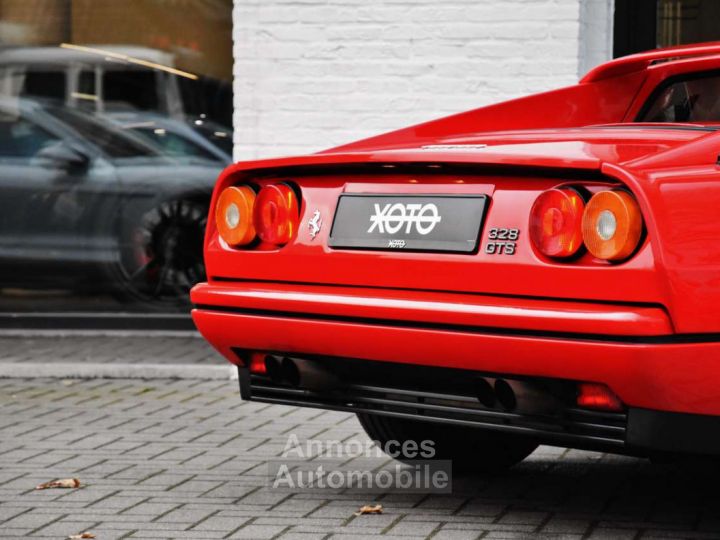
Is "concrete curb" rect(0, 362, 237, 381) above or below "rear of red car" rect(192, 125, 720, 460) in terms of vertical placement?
below

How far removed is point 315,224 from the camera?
4.24 metres

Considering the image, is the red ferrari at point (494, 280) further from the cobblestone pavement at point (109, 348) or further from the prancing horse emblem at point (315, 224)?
the cobblestone pavement at point (109, 348)

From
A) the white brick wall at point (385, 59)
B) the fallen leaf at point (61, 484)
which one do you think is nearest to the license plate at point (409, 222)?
the fallen leaf at point (61, 484)

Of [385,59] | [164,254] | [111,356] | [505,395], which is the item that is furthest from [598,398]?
[164,254]

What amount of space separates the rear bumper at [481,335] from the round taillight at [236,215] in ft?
0.48

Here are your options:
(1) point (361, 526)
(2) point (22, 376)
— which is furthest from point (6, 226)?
(1) point (361, 526)

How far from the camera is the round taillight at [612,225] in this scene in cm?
358

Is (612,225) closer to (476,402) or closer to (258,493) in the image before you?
(476,402)

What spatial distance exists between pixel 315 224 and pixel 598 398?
1.01 meters

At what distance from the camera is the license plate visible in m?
3.91

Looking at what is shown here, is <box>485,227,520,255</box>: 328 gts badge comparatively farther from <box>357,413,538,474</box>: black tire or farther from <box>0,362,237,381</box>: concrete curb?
<box>0,362,237,381</box>: concrete curb

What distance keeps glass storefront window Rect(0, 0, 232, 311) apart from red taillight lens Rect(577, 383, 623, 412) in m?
5.38

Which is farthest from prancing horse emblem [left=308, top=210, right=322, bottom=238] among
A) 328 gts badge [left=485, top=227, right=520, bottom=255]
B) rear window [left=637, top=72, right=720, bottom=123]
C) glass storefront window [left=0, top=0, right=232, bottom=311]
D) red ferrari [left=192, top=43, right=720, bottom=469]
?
glass storefront window [left=0, top=0, right=232, bottom=311]

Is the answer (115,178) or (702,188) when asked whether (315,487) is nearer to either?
(702,188)
